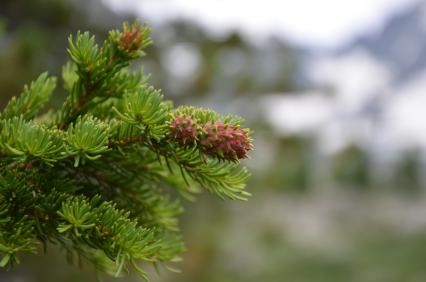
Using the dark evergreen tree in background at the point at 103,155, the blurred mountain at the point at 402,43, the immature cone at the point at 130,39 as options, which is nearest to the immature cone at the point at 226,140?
the dark evergreen tree in background at the point at 103,155

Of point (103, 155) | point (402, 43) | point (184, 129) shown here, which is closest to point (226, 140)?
point (184, 129)

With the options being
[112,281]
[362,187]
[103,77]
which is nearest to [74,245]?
[103,77]

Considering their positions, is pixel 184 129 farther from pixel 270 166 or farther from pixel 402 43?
pixel 402 43

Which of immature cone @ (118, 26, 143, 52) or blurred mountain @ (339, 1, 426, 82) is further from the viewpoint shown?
blurred mountain @ (339, 1, 426, 82)

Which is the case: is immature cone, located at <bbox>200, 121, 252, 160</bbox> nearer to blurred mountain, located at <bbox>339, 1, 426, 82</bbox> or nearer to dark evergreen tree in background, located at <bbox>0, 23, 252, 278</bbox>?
dark evergreen tree in background, located at <bbox>0, 23, 252, 278</bbox>

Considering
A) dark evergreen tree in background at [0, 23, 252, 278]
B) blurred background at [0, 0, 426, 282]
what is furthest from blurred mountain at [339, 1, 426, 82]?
dark evergreen tree in background at [0, 23, 252, 278]

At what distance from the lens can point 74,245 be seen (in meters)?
0.69

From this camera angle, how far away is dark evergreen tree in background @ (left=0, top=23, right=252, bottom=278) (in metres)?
0.56

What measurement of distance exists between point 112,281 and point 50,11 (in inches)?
97.6

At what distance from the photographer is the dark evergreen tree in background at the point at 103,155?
1.85 feet

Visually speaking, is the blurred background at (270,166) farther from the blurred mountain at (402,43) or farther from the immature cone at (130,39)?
the blurred mountain at (402,43)

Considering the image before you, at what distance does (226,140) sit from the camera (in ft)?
1.84

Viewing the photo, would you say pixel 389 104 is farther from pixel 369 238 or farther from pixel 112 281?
pixel 112 281

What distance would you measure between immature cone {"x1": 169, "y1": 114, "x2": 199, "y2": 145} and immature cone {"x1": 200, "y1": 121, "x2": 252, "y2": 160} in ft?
0.04
